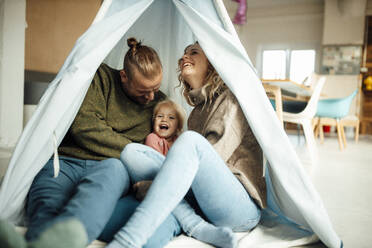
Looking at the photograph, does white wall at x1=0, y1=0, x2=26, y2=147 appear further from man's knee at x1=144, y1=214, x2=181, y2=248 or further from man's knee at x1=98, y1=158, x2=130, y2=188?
man's knee at x1=144, y1=214, x2=181, y2=248

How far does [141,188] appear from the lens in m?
0.99

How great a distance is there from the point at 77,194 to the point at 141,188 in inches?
8.8

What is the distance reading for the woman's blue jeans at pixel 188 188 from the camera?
77 centimetres

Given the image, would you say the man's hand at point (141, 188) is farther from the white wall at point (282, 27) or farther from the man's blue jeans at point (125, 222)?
the white wall at point (282, 27)

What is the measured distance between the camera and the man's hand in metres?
0.98

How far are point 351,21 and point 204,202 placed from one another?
22.1 ft

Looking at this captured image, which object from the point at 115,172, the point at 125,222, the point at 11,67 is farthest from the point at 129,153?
the point at 11,67

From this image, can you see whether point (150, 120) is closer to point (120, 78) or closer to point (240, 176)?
point (120, 78)

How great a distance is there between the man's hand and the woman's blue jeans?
6cm

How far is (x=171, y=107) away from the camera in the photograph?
136cm

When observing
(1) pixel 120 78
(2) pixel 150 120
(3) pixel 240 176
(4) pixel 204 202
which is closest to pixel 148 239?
(4) pixel 204 202

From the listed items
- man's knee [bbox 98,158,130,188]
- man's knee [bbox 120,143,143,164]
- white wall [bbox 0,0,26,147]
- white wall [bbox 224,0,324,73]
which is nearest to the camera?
man's knee [bbox 98,158,130,188]

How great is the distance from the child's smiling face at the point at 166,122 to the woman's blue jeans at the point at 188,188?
0.92 feet

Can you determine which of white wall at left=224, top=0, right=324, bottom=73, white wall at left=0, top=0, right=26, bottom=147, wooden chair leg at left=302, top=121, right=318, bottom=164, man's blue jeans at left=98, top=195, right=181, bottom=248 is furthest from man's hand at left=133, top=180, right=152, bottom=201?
white wall at left=224, top=0, right=324, bottom=73
